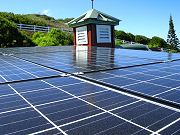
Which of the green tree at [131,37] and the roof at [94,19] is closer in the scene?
the roof at [94,19]

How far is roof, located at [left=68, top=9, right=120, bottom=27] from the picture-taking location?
1914 centimetres

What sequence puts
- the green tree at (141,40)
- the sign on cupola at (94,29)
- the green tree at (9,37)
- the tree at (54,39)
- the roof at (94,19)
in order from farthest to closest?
the green tree at (141,40) → the green tree at (9,37) → the tree at (54,39) → the sign on cupola at (94,29) → the roof at (94,19)

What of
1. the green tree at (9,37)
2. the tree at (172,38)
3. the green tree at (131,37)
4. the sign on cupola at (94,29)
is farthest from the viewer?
the tree at (172,38)

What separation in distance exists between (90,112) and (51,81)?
2.15 m

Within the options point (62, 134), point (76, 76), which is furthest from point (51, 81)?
point (62, 134)

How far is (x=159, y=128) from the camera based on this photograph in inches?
116

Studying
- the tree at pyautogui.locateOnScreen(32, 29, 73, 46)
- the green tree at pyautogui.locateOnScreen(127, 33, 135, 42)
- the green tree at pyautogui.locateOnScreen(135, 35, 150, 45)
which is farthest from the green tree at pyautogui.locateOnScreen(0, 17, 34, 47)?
the green tree at pyautogui.locateOnScreen(135, 35, 150, 45)

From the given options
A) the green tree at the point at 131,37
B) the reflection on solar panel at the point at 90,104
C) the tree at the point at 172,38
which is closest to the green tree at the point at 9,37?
the reflection on solar panel at the point at 90,104

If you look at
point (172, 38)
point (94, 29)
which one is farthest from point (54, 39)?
point (172, 38)

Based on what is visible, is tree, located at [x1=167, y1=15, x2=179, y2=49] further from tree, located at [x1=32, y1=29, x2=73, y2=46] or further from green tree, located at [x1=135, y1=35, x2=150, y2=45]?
tree, located at [x1=32, y1=29, x2=73, y2=46]

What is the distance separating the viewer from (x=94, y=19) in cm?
1914

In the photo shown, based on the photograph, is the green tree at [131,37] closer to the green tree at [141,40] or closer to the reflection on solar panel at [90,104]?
the green tree at [141,40]

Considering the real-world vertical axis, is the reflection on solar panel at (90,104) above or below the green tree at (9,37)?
below

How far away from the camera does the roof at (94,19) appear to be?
1914 cm
